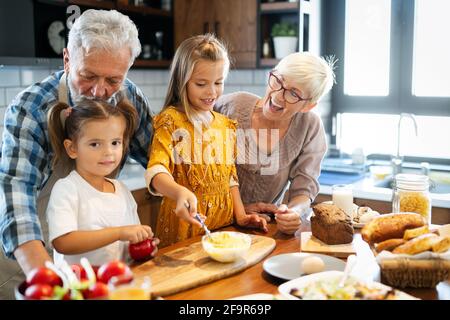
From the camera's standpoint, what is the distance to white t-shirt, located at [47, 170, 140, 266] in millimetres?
1397

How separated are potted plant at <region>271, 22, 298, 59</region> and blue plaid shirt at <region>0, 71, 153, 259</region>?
2.07 meters

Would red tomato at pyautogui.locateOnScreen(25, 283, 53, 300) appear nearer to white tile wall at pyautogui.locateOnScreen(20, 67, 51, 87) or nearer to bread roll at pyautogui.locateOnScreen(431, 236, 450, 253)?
bread roll at pyautogui.locateOnScreen(431, 236, 450, 253)

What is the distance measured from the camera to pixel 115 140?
1.52 m

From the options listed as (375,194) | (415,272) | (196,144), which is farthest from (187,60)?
(375,194)

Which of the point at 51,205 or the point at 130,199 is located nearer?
the point at 51,205

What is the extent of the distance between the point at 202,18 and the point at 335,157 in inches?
56.0

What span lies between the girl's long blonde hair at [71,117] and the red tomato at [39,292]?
712mm

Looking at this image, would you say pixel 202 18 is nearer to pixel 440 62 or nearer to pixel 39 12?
pixel 39 12

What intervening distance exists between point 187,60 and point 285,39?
6.31 ft

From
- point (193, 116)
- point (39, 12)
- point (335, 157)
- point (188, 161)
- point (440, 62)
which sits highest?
point (39, 12)

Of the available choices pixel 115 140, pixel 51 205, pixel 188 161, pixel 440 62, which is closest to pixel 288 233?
pixel 188 161

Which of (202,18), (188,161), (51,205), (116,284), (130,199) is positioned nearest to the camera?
(116,284)

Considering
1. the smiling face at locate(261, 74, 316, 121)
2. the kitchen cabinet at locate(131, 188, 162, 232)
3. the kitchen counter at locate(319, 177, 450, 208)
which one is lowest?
the kitchen cabinet at locate(131, 188, 162, 232)

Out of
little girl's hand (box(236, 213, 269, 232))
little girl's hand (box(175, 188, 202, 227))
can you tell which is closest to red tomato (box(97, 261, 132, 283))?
little girl's hand (box(175, 188, 202, 227))
